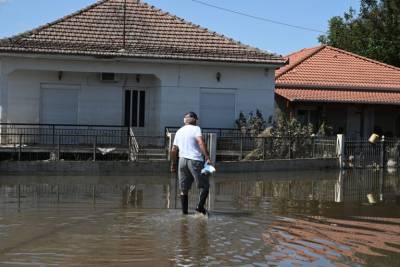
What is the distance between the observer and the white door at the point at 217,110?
81.9 feet

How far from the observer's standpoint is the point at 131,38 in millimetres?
24969

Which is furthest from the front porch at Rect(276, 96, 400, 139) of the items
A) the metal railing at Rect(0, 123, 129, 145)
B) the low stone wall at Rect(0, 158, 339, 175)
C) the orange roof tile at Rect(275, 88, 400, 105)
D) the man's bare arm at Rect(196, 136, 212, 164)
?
the man's bare arm at Rect(196, 136, 212, 164)

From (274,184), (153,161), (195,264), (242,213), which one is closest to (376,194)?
(274,184)

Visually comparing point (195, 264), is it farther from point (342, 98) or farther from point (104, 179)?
point (342, 98)

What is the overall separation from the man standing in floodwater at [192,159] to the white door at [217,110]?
13950 millimetres

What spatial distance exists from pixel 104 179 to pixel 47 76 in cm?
797

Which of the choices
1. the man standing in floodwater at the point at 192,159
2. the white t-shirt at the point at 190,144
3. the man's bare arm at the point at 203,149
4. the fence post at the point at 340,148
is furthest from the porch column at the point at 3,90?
the man's bare arm at the point at 203,149

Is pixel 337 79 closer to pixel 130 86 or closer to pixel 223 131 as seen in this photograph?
pixel 223 131

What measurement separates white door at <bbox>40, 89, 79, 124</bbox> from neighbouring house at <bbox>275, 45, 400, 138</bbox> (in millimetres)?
9466

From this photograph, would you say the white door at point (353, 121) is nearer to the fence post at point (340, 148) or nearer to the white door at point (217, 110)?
the white door at point (217, 110)

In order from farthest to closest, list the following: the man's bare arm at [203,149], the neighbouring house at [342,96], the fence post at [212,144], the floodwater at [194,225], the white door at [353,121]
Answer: the white door at [353,121] < the neighbouring house at [342,96] < the fence post at [212,144] < the man's bare arm at [203,149] < the floodwater at [194,225]

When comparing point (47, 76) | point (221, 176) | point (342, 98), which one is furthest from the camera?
point (342, 98)

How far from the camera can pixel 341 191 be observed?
15898 mm

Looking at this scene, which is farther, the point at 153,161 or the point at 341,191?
the point at 153,161
